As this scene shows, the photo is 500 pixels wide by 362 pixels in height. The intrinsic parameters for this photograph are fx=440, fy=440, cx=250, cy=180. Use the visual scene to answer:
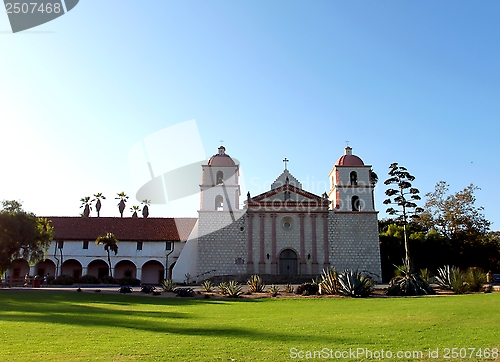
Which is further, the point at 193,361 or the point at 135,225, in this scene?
the point at 135,225

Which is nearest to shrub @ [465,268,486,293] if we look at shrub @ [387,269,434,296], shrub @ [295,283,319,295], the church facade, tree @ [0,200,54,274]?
shrub @ [387,269,434,296]

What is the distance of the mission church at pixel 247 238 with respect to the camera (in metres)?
37.1

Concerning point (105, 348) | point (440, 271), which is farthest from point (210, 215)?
point (105, 348)

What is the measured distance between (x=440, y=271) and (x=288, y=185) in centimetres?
1706

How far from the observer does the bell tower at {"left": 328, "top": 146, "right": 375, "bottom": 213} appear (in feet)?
126

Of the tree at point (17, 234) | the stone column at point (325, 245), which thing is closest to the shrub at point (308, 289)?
the stone column at point (325, 245)

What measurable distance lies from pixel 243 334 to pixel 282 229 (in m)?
29.2

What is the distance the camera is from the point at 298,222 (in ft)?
125

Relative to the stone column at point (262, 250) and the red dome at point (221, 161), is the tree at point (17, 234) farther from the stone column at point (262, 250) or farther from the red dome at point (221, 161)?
the stone column at point (262, 250)

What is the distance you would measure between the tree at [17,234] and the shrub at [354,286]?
1827cm

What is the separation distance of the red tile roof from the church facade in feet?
10.6

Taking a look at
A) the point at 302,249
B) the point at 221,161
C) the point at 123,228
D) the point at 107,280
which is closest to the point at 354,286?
the point at 302,249

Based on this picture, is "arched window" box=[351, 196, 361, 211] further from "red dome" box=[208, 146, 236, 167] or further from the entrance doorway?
"red dome" box=[208, 146, 236, 167]

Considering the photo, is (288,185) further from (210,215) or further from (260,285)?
(260,285)
